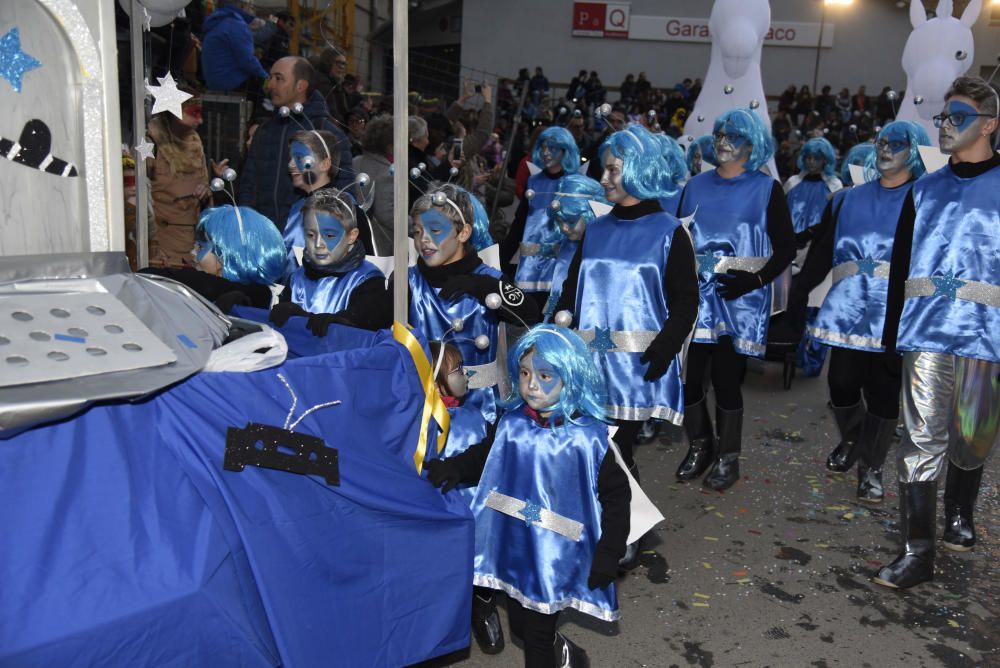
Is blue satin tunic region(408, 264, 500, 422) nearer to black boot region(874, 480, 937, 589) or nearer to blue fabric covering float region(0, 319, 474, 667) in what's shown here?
blue fabric covering float region(0, 319, 474, 667)

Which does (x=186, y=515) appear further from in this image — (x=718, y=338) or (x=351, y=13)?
(x=351, y=13)

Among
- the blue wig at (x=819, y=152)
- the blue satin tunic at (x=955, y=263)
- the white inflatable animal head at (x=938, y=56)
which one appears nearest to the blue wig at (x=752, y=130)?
the blue satin tunic at (x=955, y=263)

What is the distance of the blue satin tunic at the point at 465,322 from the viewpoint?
367 centimetres

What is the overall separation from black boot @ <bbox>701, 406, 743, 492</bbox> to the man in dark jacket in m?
2.50

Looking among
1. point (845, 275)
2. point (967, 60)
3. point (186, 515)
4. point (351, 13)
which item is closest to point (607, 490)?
point (186, 515)

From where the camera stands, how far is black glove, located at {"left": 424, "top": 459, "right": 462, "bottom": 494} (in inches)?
108

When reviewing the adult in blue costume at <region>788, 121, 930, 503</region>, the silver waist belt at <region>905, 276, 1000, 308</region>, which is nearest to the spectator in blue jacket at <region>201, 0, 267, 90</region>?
the adult in blue costume at <region>788, 121, 930, 503</region>

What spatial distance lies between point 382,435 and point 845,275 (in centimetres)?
323

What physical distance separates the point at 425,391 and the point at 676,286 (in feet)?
4.82

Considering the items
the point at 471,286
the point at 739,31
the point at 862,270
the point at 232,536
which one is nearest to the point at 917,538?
the point at 862,270

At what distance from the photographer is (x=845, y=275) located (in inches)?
196

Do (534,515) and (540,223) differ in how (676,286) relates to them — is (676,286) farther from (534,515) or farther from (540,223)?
(540,223)

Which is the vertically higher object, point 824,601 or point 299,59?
point 299,59

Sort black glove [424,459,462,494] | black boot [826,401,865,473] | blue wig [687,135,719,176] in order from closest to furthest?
black glove [424,459,462,494] → black boot [826,401,865,473] → blue wig [687,135,719,176]
